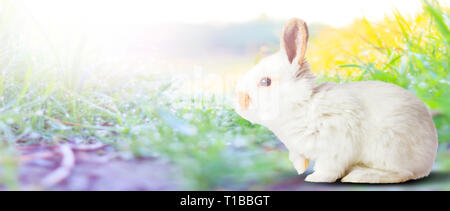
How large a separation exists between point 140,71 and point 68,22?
0.27 meters

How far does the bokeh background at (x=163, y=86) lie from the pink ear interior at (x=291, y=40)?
205 millimetres

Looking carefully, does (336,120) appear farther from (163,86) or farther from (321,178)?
(163,86)

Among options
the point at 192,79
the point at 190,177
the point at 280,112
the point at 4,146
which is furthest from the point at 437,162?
the point at 4,146

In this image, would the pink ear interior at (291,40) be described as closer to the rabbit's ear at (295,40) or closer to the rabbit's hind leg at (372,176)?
the rabbit's ear at (295,40)

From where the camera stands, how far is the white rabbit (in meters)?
0.91

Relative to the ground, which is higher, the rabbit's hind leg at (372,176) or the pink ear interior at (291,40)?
the pink ear interior at (291,40)

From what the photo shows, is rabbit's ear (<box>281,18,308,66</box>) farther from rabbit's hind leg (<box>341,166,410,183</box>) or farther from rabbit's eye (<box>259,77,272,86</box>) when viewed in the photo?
rabbit's hind leg (<box>341,166,410,183</box>)

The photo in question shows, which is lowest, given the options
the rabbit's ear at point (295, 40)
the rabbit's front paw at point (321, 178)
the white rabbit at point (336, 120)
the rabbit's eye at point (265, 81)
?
the rabbit's front paw at point (321, 178)

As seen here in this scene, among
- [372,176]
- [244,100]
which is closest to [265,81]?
[244,100]

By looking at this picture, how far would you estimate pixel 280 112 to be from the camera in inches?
36.4

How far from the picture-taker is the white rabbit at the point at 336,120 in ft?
2.97

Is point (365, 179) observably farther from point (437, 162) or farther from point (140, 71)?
point (140, 71)

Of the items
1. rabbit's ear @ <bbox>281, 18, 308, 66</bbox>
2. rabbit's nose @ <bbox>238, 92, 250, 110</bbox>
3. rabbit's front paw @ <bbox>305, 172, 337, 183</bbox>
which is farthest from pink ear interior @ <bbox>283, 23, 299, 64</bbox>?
rabbit's front paw @ <bbox>305, 172, 337, 183</bbox>

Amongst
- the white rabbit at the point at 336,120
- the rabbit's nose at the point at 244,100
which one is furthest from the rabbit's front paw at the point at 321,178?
the rabbit's nose at the point at 244,100
